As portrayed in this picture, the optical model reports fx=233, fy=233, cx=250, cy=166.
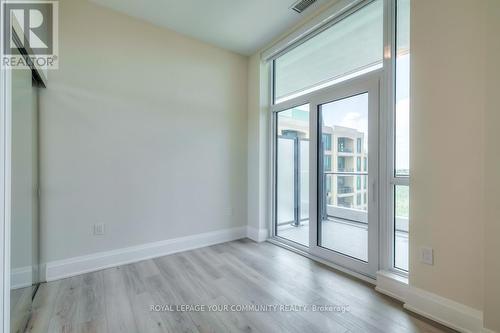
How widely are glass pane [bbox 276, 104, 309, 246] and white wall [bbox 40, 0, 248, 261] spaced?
Result: 24.4 inches

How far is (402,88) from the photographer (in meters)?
2.11

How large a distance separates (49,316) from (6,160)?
4.76 ft

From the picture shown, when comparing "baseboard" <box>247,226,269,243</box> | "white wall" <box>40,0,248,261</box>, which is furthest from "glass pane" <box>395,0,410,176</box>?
"white wall" <box>40,0,248,261</box>

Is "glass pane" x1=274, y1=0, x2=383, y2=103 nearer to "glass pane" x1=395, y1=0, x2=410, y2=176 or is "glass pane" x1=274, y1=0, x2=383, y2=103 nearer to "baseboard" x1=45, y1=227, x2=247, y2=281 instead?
"glass pane" x1=395, y1=0, x2=410, y2=176

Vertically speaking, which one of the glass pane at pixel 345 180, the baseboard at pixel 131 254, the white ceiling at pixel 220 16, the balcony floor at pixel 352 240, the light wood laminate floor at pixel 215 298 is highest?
the white ceiling at pixel 220 16

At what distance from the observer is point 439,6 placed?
174cm

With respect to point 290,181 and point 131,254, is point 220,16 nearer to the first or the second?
point 290,181

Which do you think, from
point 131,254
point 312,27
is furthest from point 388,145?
point 131,254

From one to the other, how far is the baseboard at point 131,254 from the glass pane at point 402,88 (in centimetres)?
251

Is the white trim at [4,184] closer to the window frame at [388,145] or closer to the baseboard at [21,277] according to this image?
the baseboard at [21,277]

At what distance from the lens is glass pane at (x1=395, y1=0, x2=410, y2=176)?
2.08 meters

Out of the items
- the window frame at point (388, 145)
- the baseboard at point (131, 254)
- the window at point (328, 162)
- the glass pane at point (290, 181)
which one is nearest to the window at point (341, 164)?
the window at point (328, 162)

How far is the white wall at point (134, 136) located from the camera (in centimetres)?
244

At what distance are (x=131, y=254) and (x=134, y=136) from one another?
56.4 inches
